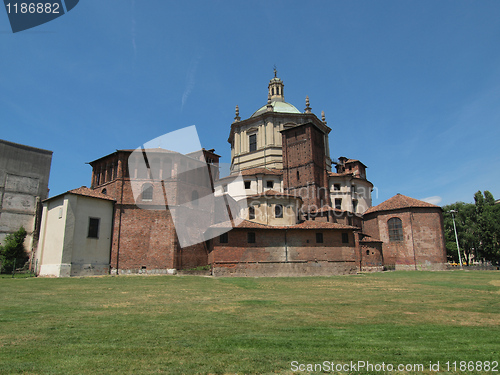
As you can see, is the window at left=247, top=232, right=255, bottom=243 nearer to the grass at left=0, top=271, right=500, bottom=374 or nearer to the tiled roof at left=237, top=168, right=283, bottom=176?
the tiled roof at left=237, top=168, right=283, bottom=176

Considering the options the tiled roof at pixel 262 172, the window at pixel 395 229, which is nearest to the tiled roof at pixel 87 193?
the tiled roof at pixel 262 172

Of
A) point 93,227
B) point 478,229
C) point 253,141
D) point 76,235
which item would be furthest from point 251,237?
point 478,229

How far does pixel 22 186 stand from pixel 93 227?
62.5ft

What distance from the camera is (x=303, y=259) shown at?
29719mm

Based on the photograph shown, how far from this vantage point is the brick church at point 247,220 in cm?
2911

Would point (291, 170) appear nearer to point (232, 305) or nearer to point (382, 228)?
point (382, 228)

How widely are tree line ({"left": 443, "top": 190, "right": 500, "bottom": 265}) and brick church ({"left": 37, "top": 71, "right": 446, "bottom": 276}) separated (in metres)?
12.8

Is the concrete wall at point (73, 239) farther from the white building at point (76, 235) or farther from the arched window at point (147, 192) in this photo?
the arched window at point (147, 192)

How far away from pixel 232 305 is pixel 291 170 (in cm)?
3268

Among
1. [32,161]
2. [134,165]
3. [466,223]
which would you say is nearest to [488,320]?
[134,165]

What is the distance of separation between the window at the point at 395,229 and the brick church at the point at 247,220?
11 cm

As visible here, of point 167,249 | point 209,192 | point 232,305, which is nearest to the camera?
point 232,305

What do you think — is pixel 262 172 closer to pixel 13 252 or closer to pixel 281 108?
pixel 281 108

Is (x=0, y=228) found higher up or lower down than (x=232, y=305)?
higher up
